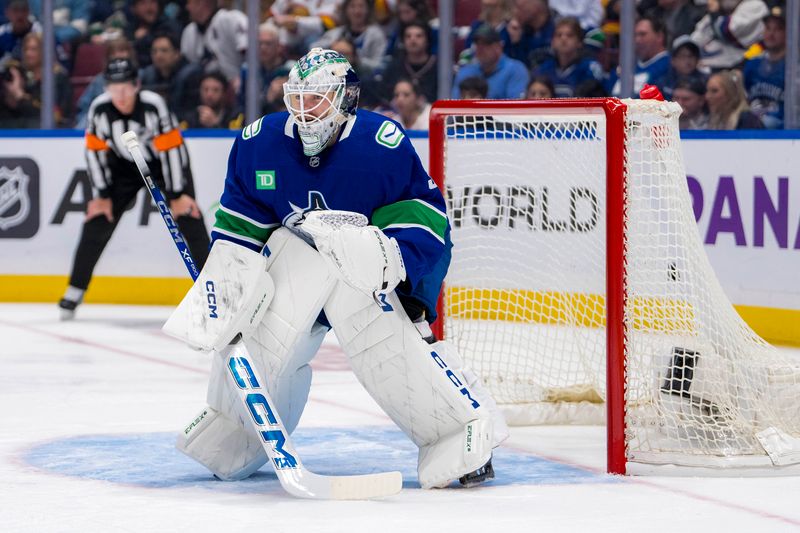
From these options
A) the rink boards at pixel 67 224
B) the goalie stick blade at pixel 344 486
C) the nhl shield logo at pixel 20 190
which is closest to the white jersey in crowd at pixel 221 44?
the rink boards at pixel 67 224

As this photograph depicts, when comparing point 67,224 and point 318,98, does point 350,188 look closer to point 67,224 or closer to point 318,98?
point 318,98

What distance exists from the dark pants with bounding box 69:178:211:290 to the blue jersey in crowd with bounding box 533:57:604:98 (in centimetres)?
193

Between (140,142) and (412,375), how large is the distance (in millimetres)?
4006

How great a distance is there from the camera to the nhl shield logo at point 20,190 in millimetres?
7641

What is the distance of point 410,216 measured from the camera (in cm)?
315

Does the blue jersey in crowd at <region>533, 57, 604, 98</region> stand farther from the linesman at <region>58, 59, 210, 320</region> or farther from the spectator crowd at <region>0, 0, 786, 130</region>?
the linesman at <region>58, 59, 210, 320</region>

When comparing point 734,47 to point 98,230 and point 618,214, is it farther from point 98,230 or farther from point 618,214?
point 618,214

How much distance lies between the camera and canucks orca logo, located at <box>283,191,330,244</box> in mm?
3146

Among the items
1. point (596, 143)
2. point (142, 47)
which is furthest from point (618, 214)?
point (142, 47)

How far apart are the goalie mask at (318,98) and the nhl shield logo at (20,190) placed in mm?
4785

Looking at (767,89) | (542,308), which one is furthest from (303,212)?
(767,89)

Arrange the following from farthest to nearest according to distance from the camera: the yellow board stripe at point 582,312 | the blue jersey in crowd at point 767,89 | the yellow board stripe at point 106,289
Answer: the yellow board stripe at point 106,289 → the blue jersey in crowd at point 767,89 → the yellow board stripe at point 582,312

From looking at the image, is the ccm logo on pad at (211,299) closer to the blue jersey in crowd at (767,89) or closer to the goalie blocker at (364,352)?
the goalie blocker at (364,352)

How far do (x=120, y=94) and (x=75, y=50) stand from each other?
1766mm
